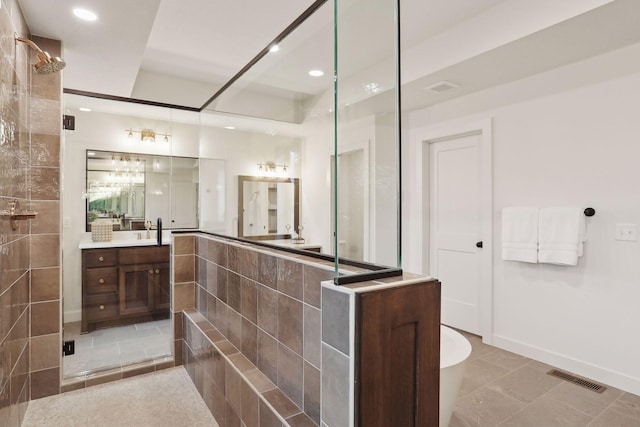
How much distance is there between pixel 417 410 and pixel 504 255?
2.27 metres

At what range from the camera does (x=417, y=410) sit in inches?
43.1

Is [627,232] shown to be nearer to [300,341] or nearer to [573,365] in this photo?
[573,365]

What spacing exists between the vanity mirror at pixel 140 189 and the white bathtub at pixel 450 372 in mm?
2303

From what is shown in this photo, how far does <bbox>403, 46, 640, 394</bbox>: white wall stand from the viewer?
236 centimetres

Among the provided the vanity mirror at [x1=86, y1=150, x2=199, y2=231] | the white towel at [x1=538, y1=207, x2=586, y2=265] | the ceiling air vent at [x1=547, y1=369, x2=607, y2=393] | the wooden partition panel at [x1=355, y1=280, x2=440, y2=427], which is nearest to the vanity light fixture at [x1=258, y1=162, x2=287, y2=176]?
the vanity mirror at [x1=86, y1=150, x2=199, y2=231]

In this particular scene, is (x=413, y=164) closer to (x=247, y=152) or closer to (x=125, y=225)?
(x=247, y=152)

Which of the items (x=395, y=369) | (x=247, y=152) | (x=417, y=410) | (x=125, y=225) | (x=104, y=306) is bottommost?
(x=104, y=306)

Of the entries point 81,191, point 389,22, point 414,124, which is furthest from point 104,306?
point 414,124

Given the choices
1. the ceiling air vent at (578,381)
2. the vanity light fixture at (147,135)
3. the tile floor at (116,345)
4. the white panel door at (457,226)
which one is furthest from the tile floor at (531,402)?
the vanity light fixture at (147,135)

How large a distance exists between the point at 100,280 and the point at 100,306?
0.23 m

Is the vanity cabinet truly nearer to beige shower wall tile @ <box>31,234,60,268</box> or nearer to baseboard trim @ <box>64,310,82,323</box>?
baseboard trim @ <box>64,310,82,323</box>

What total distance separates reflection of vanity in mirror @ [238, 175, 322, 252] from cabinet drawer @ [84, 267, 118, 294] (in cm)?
156

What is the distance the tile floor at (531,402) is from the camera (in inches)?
80.0

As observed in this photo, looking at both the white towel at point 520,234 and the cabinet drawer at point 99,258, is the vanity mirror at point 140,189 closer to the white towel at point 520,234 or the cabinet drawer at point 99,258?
the cabinet drawer at point 99,258
